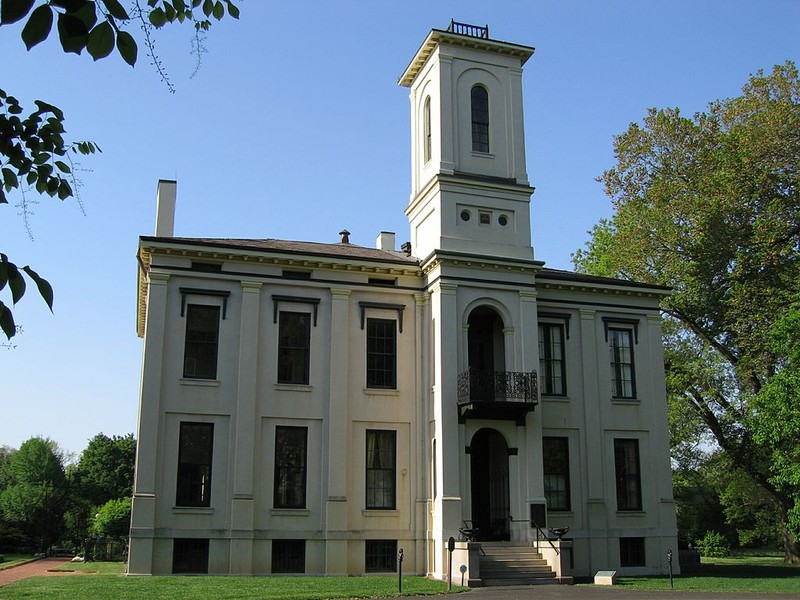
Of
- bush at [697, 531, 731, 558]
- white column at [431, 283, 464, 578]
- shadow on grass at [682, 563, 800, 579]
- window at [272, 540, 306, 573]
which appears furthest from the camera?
bush at [697, 531, 731, 558]

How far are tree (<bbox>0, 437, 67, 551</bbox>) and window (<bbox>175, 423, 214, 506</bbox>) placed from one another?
27988mm

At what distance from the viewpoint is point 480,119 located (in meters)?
29.3

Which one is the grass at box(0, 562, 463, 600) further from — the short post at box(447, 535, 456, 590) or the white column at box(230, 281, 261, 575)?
the white column at box(230, 281, 261, 575)

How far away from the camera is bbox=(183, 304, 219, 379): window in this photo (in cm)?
2567

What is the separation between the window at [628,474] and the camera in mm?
28766

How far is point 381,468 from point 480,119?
1246 centimetres

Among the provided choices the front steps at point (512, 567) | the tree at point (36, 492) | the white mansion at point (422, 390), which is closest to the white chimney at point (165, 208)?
the white mansion at point (422, 390)

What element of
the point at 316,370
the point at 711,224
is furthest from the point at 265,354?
the point at 711,224

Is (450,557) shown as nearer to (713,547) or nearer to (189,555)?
(189,555)

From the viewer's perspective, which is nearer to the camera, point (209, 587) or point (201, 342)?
point (209, 587)

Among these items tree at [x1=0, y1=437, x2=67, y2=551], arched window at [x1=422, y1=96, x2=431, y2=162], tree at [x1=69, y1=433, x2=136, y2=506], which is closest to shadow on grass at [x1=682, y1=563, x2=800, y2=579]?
arched window at [x1=422, y1=96, x2=431, y2=162]

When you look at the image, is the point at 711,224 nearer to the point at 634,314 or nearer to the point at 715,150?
the point at 715,150

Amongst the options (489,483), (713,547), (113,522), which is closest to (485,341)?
(489,483)

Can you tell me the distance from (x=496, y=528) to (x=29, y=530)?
3901 centimetres
